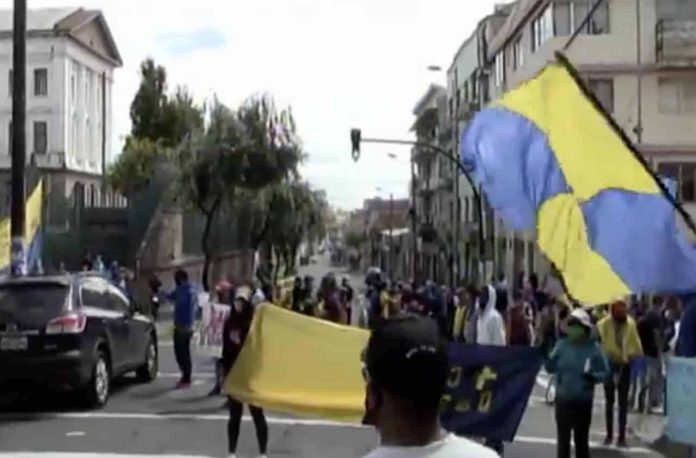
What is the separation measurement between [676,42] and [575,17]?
11.4 ft

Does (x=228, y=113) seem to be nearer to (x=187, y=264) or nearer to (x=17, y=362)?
(x=187, y=264)

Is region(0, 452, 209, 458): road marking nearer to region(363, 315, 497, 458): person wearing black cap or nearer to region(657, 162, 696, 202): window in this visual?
region(363, 315, 497, 458): person wearing black cap

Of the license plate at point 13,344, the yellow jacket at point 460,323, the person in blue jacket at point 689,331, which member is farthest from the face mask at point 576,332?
the license plate at point 13,344

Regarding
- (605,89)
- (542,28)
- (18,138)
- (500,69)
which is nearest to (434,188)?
(500,69)

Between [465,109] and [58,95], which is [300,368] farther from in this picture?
[58,95]

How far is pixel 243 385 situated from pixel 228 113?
3913cm

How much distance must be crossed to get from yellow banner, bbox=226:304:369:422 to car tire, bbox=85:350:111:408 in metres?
5.50

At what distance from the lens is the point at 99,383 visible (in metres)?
17.5

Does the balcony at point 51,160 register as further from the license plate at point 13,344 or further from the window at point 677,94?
the license plate at point 13,344

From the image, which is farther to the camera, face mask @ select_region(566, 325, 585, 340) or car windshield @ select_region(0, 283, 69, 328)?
car windshield @ select_region(0, 283, 69, 328)

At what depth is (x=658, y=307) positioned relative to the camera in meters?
21.1

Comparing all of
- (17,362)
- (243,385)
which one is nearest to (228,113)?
(17,362)

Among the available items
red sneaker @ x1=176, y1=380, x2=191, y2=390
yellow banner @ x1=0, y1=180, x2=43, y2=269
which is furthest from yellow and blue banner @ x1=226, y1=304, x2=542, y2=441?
yellow banner @ x1=0, y1=180, x2=43, y2=269

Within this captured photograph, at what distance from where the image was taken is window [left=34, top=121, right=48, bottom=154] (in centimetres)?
8319
